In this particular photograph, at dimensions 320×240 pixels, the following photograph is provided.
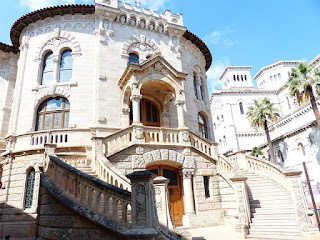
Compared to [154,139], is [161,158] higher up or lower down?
lower down

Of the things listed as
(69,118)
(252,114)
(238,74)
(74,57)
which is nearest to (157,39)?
(74,57)

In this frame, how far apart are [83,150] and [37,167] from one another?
260cm

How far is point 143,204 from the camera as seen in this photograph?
521cm

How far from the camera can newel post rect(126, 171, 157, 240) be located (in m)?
5.09

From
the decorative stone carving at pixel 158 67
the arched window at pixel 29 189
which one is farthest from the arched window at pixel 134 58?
the arched window at pixel 29 189

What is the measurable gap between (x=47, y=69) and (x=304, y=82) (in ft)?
72.0

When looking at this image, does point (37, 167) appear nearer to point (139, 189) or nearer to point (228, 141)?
point (139, 189)

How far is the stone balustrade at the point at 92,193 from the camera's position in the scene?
5605 millimetres

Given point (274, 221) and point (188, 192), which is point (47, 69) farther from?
point (274, 221)

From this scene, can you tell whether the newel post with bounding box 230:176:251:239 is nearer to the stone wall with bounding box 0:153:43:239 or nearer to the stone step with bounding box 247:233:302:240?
the stone step with bounding box 247:233:302:240

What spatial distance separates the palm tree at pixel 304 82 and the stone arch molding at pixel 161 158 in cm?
1500

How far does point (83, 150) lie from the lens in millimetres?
13156

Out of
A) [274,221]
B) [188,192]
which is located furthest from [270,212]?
[188,192]

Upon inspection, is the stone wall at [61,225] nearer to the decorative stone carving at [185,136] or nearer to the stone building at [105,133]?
the stone building at [105,133]
